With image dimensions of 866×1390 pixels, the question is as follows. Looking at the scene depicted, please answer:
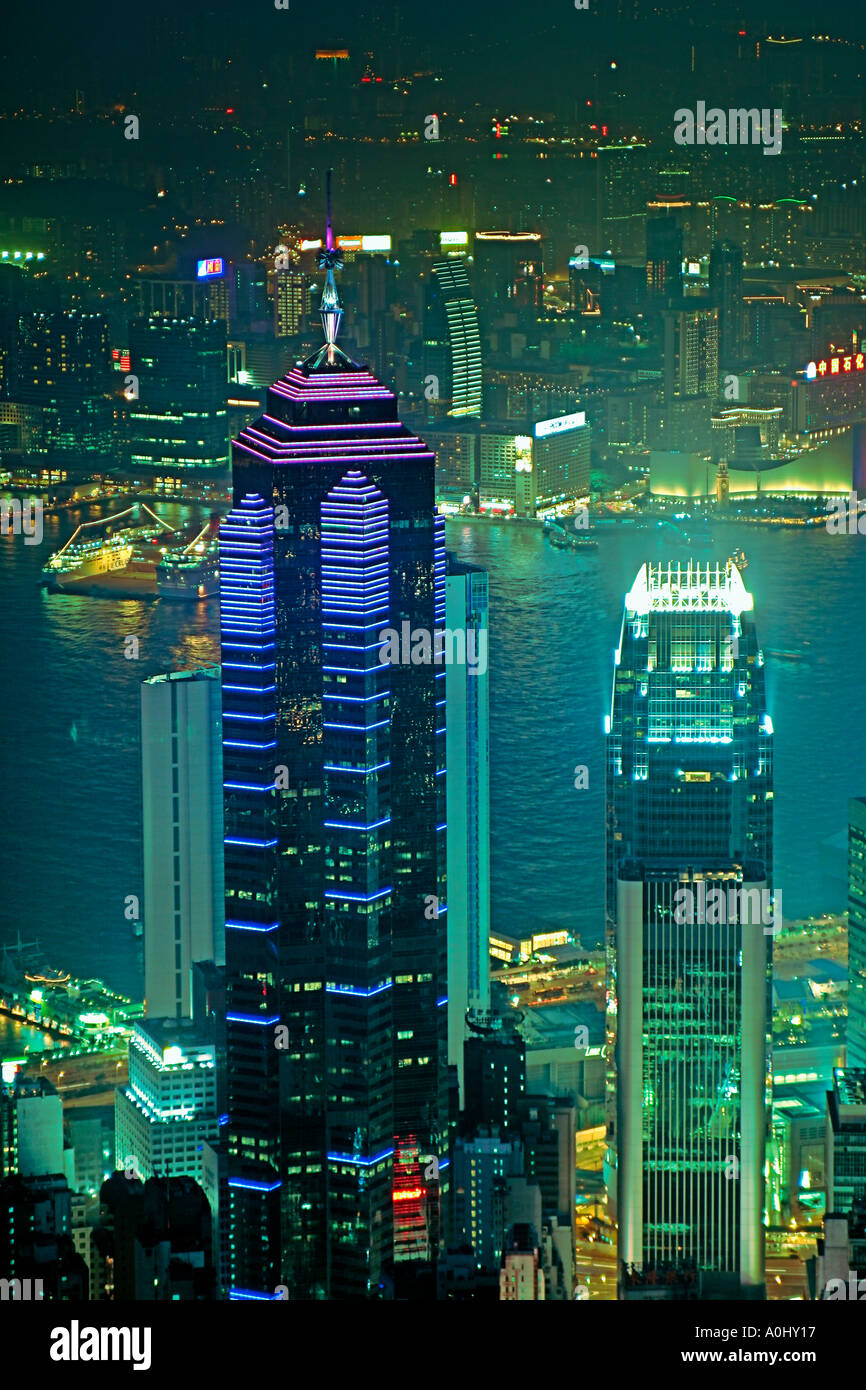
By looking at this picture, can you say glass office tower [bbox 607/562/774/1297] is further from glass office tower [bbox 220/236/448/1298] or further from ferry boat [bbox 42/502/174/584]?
ferry boat [bbox 42/502/174/584]

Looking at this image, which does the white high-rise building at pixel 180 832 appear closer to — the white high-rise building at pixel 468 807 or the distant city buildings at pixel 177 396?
the white high-rise building at pixel 468 807

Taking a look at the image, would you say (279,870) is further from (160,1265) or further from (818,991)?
(818,991)

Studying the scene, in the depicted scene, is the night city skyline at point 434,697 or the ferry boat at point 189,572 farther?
the ferry boat at point 189,572

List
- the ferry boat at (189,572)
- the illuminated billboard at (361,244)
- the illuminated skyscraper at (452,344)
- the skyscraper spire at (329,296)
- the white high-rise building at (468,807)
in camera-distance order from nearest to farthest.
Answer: the skyscraper spire at (329,296), the illuminated billboard at (361,244), the white high-rise building at (468,807), the illuminated skyscraper at (452,344), the ferry boat at (189,572)

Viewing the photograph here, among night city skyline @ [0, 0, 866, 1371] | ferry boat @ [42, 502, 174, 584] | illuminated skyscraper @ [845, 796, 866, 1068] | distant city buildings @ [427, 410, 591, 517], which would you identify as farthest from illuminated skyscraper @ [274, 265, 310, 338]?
illuminated skyscraper @ [845, 796, 866, 1068]

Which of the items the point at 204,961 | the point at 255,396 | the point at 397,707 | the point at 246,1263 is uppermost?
the point at 255,396

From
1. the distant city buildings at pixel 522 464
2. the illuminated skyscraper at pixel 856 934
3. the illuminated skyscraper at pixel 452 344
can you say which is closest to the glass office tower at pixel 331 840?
the illuminated skyscraper at pixel 856 934

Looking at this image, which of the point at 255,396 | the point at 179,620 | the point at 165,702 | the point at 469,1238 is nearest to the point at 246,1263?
the point at 469,1238

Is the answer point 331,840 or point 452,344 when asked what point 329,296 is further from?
point 452,344
